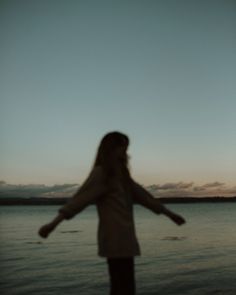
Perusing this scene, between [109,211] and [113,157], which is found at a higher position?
[113,157]

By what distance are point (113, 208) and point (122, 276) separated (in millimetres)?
239

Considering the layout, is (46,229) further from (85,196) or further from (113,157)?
(113,157)

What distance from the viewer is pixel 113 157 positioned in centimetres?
182

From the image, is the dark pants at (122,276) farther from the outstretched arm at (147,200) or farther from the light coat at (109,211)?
the outstretched arm at (147,200)

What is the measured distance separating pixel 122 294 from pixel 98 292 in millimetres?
4069

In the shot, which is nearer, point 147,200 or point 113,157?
point 113,157

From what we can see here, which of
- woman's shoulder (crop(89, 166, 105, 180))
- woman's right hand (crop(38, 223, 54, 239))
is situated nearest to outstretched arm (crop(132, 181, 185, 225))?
woman's shoulder (crop(89, 166, 105, 180))

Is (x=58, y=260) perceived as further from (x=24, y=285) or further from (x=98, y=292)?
(x=98, y=292)

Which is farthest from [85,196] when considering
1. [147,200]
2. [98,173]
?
[147,200]

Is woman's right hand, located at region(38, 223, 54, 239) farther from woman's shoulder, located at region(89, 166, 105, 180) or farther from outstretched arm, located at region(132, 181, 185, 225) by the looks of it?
outstretched arm, located at region(132, 181, 185, 225)

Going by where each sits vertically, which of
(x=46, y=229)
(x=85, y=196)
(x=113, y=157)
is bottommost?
(x=46, y=229)

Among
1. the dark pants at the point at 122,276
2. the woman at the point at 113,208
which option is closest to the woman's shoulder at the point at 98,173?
the woman at the point at 113,208

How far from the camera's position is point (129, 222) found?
71.6 inches

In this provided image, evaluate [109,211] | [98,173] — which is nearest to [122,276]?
[109,211]
